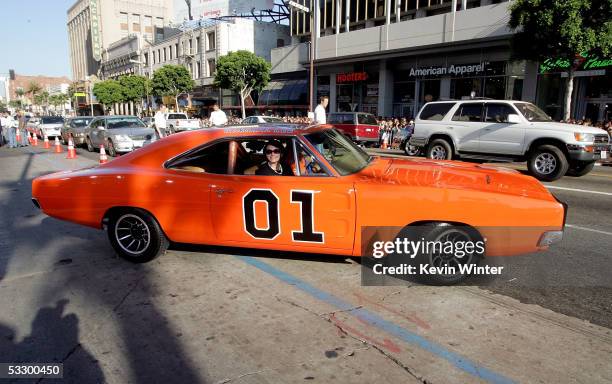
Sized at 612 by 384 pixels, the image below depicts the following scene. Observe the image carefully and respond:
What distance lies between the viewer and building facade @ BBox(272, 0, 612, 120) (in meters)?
21.6

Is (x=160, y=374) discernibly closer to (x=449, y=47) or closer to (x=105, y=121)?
(x=105, y=121)

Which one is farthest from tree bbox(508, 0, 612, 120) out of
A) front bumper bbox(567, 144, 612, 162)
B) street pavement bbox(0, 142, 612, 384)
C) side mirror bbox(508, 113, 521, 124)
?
street pavement bbox(0, 142, 612, 384)

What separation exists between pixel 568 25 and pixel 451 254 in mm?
13830

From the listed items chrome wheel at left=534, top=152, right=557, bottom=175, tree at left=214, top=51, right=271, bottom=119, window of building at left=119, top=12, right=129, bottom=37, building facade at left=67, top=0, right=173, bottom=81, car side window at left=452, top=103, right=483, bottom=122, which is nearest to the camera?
chrome wheel at left=534, top=152, right=557, bottom=175

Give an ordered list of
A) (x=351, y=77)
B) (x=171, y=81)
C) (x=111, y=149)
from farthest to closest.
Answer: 1. (x=171, y=81)
2. (x=351, y=77)
3. (x=111, y=149)

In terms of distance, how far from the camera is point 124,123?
15977mm

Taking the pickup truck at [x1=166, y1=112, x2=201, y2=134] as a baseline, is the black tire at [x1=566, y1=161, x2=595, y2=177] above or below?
below

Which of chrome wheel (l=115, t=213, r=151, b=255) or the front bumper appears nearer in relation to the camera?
chrome wheel (l=115, t=213, r=151, b=255)

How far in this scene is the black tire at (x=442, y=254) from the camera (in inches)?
144

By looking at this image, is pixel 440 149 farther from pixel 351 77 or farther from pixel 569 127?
pixel 351 77

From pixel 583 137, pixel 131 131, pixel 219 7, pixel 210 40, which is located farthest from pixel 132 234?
pixel 210 40

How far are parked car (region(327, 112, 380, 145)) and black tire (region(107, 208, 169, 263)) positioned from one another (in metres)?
17.1

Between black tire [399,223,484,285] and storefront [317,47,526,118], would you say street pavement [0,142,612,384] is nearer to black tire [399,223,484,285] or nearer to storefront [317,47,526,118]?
black tire [399,223,484,285]

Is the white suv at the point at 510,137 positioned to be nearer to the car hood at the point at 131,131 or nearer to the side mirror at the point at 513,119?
the side mirror at the point at 513,119
